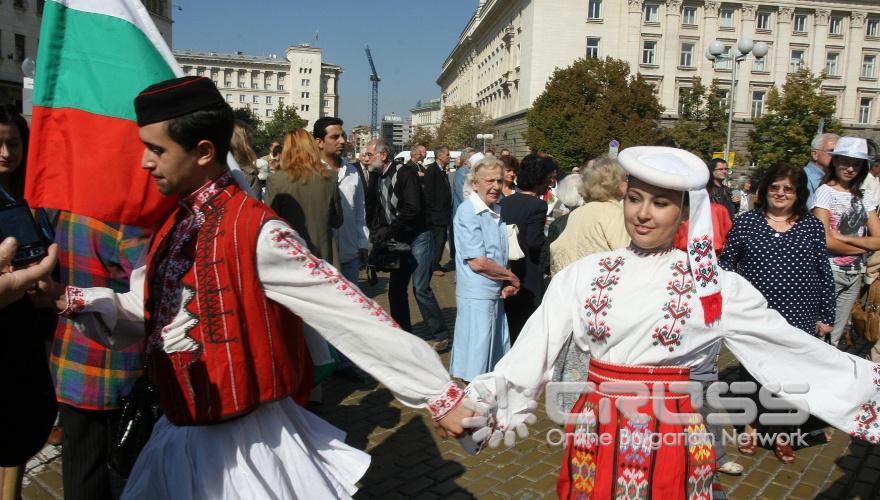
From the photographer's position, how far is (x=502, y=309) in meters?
5.82

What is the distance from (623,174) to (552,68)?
5414cm

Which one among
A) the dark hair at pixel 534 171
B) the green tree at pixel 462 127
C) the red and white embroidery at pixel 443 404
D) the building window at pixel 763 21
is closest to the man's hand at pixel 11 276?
the red and white embroidery at pixel 443 404

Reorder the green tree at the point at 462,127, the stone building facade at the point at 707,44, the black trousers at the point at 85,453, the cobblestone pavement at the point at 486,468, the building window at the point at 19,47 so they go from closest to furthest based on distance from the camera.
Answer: the black trousers at the point at 85,453 < the cobblestone pavement at the point at 486,468 < the building window at the point at 19,47 < the stone building facade at the point at 707,44 < the green tree at the point at 462,127

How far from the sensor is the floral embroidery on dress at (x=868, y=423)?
8.25 feet

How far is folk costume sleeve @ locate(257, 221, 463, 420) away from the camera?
2061 millimetres

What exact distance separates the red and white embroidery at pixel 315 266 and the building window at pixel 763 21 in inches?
2573

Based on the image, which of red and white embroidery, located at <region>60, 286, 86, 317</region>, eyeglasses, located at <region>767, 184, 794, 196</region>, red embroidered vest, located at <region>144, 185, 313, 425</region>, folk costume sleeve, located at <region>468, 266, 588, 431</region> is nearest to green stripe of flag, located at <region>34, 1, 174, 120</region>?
red and white embroidery, located at <region>60, 286, 86, 317</region>

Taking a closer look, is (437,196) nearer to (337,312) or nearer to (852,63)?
(337,312)

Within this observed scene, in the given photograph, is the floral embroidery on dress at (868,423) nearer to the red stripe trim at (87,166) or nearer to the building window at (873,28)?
the red stripe trim at (87,166)

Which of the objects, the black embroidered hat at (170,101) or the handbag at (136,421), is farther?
the handbag at (136,421)

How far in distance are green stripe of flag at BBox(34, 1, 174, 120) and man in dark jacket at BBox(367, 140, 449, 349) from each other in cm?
478

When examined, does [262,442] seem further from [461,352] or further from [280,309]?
[461,352]

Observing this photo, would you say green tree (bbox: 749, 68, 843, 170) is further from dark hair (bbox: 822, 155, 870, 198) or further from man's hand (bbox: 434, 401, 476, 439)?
man's hand (bbox: 434, 401, 476, 439)

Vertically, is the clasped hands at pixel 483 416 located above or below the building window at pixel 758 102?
below
